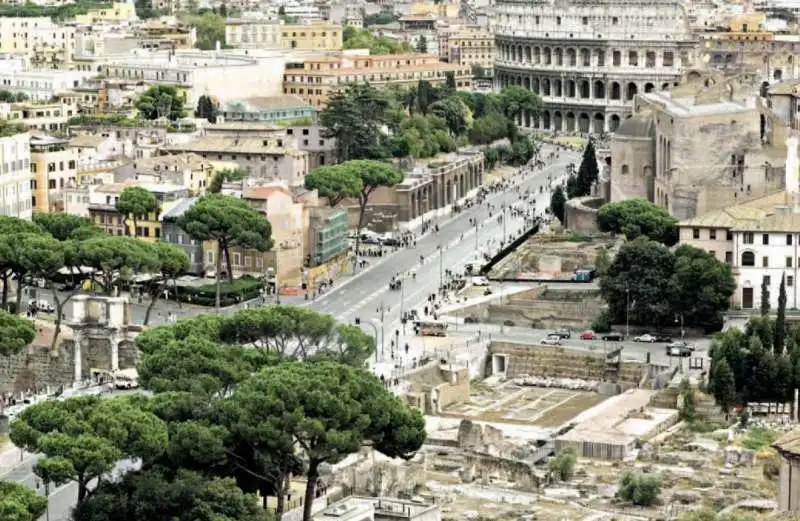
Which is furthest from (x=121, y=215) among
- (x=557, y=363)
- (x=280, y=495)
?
(x=280, y=495)

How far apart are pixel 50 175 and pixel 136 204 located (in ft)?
36.9

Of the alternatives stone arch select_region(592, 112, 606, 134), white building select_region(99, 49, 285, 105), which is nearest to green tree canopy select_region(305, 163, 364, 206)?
white building select_region(99, 49, 285, 105)

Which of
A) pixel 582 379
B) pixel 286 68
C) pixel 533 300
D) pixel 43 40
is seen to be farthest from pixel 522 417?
pixel 43 40

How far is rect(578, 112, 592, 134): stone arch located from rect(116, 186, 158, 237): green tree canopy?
72553mm

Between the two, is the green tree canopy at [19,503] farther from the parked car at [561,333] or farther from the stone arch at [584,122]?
the stone arch at [584,122]

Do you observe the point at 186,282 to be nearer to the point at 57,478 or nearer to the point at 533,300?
the point at 533,300

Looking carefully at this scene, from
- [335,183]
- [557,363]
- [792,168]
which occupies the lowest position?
[557,363]

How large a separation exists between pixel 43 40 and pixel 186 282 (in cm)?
7938

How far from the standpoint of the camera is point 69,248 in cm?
8175

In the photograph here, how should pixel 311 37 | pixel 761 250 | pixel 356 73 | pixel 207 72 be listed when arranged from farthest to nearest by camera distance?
1. pixel 311 37
2. pixel 356 73
3. pixel 207 72
4. pixel 761 250

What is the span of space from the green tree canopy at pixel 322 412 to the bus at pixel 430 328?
88.5 ft

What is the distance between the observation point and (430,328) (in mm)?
84500

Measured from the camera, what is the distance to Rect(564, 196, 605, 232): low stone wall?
10100 cm

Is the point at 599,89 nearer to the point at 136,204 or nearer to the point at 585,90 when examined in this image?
the point at 585,90
